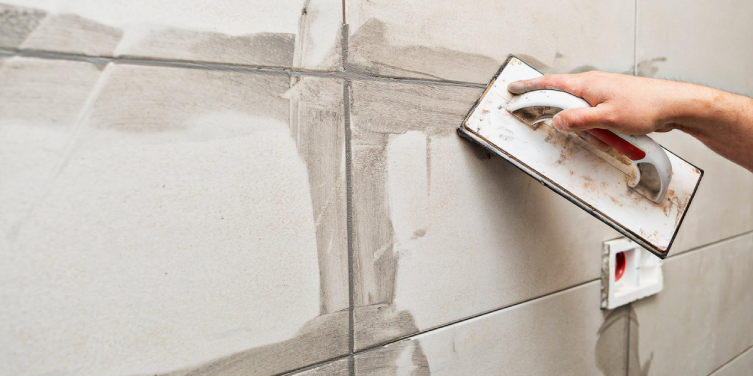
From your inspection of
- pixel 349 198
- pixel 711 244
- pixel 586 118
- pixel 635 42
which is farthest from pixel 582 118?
pixel 711 244

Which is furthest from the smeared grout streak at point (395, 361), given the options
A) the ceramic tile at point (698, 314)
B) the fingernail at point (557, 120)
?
the ceramic tile at point (698, 314)

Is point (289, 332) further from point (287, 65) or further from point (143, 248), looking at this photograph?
point (287, 65)

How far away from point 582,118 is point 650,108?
0.41 ft

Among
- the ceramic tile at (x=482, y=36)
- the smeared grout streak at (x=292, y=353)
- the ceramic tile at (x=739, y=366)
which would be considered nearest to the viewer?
the smeared grout streak at (x=292, y=353)

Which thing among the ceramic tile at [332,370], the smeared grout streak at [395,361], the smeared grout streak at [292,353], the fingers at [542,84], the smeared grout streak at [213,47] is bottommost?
the smeared grout streak at [395,361]

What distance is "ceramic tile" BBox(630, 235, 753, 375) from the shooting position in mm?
1135

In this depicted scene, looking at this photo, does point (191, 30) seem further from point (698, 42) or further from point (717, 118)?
point (698, 42)

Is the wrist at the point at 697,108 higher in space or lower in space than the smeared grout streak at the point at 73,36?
lower

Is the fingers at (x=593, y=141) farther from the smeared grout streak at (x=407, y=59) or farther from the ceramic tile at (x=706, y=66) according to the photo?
the ceramic tile at (x=706, y=66)

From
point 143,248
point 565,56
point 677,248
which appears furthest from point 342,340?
point 677,248

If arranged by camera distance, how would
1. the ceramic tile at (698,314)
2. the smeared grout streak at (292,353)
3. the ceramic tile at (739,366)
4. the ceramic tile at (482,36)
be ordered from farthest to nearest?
the ceramic tile at (739,366) → the ceramic tile at (698,314) → the ceramic tile at (482,36) → the smeared grout streak at (292,353)

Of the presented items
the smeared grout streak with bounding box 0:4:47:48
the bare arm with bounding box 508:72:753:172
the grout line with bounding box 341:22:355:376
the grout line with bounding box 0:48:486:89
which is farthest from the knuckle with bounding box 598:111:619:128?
the smeared grout streak with bounding box 0:4:47:48

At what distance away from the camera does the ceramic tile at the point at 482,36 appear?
2.08ft

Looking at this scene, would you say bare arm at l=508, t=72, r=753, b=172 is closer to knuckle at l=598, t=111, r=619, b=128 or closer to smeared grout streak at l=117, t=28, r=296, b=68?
knuckle at l=598, t=111, r=619, b=128
